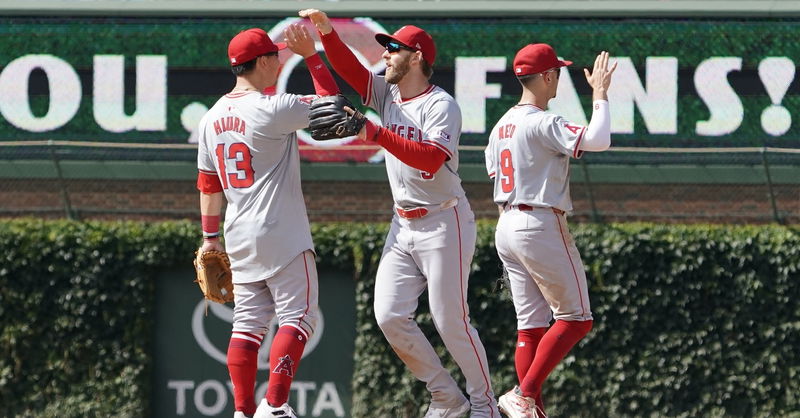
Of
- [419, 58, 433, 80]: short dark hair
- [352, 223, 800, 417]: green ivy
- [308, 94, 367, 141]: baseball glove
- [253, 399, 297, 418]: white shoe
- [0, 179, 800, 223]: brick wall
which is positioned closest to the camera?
[308, 94, 367, 141]: baseball glove

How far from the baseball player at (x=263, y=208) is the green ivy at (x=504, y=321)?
9.10ft

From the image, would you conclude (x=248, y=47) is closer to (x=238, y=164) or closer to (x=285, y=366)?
(x=238, y=164)

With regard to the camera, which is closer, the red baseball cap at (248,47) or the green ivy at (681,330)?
the red baseball cap at (248,47)

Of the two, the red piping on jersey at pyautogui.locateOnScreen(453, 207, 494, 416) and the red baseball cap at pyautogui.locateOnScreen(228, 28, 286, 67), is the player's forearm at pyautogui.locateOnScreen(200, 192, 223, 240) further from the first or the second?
the red piping on jersey at pyautogui.locateOnScreen(453, 207, 494, 416)

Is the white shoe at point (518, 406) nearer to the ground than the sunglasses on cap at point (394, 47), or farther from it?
nearer to the ground

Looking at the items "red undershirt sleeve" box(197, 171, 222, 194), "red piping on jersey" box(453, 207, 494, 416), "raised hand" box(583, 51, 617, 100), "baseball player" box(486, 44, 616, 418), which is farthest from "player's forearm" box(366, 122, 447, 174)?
"red undershirt sleeve" box(197, 171, 222, 194)

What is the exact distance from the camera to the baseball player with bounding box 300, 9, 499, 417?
5.69 metres

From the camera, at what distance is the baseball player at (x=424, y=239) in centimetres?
569

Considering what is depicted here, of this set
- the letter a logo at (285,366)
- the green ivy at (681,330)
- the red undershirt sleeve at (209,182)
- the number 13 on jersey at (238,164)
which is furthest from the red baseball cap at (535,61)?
the green ivy at (681,330)

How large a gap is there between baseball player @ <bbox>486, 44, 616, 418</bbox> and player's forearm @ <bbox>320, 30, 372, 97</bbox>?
73cm

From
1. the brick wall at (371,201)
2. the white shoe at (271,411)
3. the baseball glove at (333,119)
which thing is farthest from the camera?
the brick wall at (371,201)

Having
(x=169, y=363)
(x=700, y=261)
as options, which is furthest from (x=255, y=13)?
(x=700, y=261)

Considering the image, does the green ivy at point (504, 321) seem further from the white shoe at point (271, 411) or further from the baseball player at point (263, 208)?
the white shoe at point (271, 411)

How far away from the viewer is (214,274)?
5879mm
